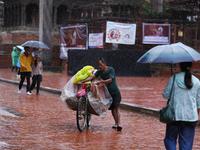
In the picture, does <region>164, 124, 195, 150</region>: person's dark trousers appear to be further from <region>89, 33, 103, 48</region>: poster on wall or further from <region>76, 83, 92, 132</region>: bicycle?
<region>89, 33, 103, 48</region>: poster on wall

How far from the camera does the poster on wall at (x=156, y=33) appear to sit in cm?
2689

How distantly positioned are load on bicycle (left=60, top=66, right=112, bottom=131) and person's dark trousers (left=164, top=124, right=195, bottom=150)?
10.9 feet

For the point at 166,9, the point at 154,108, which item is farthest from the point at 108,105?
the point at 166,9

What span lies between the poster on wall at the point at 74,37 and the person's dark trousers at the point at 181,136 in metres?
24.0

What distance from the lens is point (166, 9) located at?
36125mm

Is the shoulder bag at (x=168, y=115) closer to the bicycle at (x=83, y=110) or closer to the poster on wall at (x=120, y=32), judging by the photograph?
the bicycle at (x=83, y=110)

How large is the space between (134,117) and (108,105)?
2.31 metres

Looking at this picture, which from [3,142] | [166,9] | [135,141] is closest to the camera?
[3,142]

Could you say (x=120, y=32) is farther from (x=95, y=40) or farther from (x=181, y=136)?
(x=181, y=136)

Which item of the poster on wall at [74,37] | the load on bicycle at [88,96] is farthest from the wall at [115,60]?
the load on bicycle at [88,96]

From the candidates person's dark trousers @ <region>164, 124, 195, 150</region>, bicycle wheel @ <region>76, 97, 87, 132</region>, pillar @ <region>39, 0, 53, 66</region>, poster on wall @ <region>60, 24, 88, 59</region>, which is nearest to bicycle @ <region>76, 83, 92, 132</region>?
bicycle wheel @ <region>76, 97, 87, 132</region>

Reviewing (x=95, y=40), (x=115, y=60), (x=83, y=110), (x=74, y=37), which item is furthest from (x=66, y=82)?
(x=83, y=110)

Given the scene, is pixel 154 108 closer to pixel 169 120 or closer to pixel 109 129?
pixel 109 129

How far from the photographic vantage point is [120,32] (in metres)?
26.2
